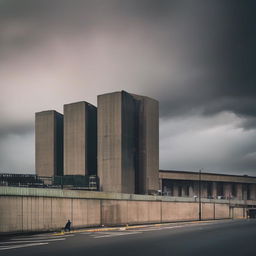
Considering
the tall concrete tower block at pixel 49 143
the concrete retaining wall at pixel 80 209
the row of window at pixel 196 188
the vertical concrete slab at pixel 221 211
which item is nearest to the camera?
the concrete retaining wall at pixel 80 209

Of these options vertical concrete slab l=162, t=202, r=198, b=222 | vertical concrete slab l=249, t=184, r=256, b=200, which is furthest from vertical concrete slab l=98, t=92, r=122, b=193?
vertical concrete slab l=249, t=184, r=256, b=200

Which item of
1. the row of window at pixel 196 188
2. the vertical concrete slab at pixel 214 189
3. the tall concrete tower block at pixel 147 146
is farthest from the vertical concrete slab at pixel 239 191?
the tall concrete tower block at pixel 147 146

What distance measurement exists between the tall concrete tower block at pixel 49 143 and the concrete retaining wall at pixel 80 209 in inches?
1726

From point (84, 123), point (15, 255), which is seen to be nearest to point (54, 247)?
point (15, 255)

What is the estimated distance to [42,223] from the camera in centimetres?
4916

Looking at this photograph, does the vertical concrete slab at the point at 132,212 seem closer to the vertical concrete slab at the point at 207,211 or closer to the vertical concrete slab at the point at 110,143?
the vertical concrete slab at the point at 110,143

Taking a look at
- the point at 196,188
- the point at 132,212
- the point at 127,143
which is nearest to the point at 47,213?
the point at 132,212

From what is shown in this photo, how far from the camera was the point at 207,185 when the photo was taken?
461 feet

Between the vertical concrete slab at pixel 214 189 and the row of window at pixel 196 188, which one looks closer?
the row of window at pixel 196 188

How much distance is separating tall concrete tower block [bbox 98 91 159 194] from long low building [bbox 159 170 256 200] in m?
21.5

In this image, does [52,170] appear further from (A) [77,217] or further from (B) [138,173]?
(A) [77,217]

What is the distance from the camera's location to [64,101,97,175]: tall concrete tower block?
104 meters

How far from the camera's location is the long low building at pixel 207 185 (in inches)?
5032

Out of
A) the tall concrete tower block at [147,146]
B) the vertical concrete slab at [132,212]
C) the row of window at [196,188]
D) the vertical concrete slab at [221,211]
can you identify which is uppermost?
the tall concrete tower block at [147,146]
